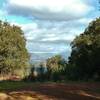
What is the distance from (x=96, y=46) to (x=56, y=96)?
1087 inches

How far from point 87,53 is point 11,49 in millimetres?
18829

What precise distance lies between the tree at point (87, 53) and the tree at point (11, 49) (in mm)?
12008

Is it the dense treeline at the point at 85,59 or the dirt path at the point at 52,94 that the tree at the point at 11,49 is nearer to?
the dense treeline at the point at 85,59

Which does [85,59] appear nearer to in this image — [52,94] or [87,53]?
[87,53]

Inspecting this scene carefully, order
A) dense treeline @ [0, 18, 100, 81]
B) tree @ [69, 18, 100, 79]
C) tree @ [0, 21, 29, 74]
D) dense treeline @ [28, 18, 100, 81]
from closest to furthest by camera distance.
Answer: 1. dense treeline @ [28, 18, 100, 81]
2. tree @ [69, 18, 100, 79]
3. dense treeline @ [0, 18, 100, 81]
4. tree @ [0, 21, 29, 74]

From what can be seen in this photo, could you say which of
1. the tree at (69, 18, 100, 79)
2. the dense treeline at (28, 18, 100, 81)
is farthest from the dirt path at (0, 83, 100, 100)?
the tree at (69, 18, 100, 79)

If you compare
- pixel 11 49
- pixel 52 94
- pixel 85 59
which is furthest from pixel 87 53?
pixel 52 94

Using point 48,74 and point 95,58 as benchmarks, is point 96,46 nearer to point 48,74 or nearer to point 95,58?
point 95,58

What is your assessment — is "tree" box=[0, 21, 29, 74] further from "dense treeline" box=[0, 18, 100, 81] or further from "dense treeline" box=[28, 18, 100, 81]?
"dense treeline" box=[28, 18, 100, 81]

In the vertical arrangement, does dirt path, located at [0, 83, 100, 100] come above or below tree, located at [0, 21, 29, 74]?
below

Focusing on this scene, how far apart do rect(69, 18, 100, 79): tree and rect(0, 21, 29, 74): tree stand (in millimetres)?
12008

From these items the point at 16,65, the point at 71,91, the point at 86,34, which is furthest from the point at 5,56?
the point at 71,91

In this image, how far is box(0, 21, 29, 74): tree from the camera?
2410 inches

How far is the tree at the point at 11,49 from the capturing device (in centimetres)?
6122
